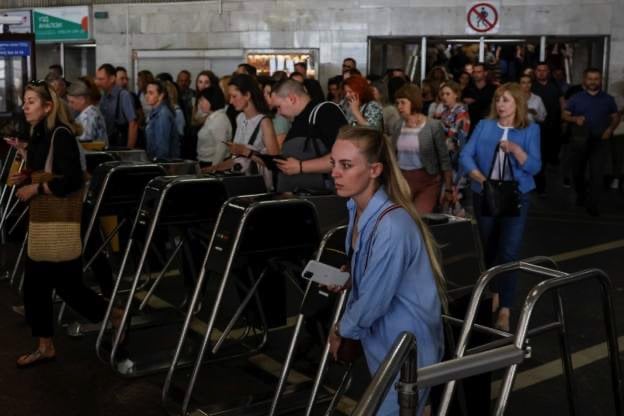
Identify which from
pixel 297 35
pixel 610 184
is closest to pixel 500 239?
pixel 610 184

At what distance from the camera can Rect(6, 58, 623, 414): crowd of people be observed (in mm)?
3594

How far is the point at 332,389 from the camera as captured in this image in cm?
555

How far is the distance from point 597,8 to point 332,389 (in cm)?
1132

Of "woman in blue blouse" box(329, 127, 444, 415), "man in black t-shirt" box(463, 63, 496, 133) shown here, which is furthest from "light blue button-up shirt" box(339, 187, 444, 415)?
"man in black t-shirt" box(463, 63, 496, 133)

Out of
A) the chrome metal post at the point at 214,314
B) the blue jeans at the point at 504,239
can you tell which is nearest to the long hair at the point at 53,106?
the chrome metal post at the point at 214,314

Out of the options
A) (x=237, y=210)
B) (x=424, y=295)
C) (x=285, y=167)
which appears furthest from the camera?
(x=285, y=167)

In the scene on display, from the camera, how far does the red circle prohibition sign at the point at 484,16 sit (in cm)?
1550

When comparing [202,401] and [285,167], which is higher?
[285,167]

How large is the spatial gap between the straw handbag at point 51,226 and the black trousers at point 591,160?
767 cm

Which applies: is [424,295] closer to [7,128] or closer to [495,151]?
[495,151]

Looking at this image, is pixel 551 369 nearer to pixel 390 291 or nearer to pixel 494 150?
pixel 494 150

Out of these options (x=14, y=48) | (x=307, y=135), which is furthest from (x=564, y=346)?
(x=14, y=48)

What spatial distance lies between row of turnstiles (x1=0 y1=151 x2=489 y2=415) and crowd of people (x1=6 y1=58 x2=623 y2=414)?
1.37 ft

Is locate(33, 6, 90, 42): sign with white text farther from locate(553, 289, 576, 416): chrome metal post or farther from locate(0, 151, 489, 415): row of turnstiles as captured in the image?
locate(553, 289, 576, 416): chrome metal post
